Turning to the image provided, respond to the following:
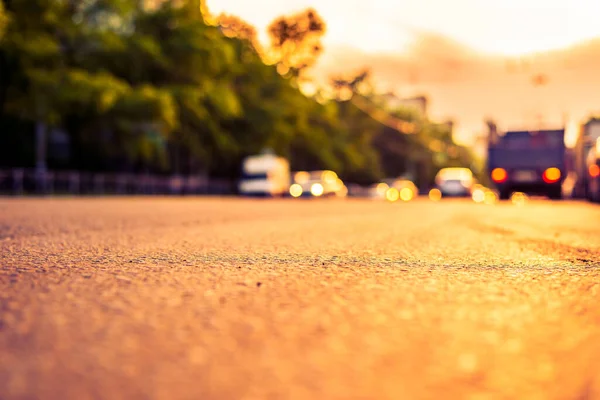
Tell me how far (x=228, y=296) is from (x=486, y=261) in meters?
2.75

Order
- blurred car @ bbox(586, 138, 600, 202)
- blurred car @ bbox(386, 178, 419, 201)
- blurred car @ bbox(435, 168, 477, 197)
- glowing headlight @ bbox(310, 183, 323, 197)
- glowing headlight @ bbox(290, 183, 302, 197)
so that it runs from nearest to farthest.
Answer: blurred car @ bbox(586, 138, 600, 202) < blurred car @ bbox(435, 168, 477, 197) < glowing headlight @ bbox(310, 183, 323, 197) < glowing headlight @ bbox(290, 183, 302, 197) < blurred car @ bbox(386, 178, 419, 201)

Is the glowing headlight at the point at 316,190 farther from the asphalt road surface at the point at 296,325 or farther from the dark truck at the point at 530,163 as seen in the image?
the asphalt road surface at the point at 296,325

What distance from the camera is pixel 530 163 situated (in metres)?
30.6

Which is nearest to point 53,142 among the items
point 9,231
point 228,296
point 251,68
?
point 251,68

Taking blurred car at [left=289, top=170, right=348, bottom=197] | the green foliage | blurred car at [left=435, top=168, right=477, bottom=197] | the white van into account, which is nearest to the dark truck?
blurred car at [left=435, top=168, right=477, bottom=197]

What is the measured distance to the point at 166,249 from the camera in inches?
267

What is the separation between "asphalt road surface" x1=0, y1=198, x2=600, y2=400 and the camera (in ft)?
7.74

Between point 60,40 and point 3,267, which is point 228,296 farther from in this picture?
point 60,40

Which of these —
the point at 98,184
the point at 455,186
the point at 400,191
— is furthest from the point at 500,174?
the point at 400,191

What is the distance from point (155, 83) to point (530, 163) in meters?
20.9

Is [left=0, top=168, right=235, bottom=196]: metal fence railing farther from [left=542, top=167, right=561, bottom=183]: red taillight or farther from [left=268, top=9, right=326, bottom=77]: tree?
[left=542, top=167, right=561, bottom=183]: red taillight

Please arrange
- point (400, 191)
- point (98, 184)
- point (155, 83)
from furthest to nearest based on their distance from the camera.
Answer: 1. point (400, 191)
2. point (155, 83)
3. point (98, 184)

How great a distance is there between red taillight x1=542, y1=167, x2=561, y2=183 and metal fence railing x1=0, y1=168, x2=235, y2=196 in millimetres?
20286

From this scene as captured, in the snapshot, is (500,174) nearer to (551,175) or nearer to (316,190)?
(551,175)
